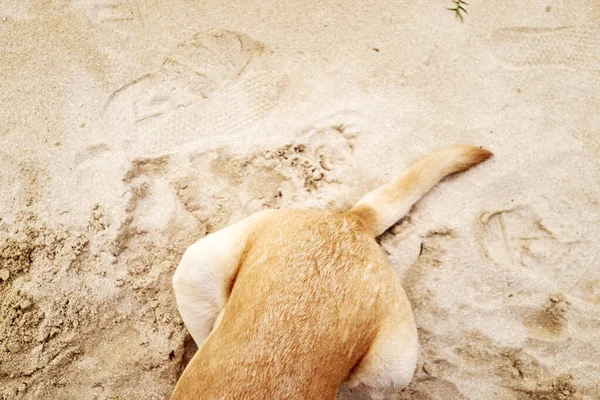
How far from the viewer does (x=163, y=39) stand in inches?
138

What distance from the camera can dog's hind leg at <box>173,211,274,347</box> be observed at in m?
2.64

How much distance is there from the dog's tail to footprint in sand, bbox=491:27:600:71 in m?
1.07

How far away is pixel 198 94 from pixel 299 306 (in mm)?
1913

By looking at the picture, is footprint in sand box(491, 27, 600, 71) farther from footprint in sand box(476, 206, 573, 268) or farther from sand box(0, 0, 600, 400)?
footprint in sand box(476, 206, 573, 268)

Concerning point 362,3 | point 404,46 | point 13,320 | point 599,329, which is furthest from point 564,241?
point 13,320

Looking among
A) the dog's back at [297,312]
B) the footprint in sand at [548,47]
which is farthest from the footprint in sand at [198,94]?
the footprint in sand at [548,47]

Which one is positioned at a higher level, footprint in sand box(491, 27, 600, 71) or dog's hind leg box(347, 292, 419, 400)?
footprint in sand box(491, 27, 600, 71)

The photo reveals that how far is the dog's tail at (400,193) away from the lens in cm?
293

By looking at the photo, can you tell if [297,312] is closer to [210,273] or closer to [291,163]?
[210,273]

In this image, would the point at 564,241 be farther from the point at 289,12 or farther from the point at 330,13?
the point at 289,12

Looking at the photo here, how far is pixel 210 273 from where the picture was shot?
2646 mm

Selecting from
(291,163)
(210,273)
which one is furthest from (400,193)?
(210,273)

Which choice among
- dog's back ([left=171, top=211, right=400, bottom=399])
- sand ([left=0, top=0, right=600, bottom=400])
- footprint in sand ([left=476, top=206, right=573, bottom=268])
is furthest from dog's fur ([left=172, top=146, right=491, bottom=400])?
footprint in sand ([left=476, top=206, right=573, bottom=268])

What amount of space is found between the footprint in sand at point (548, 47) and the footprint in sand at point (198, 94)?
5.79ft
